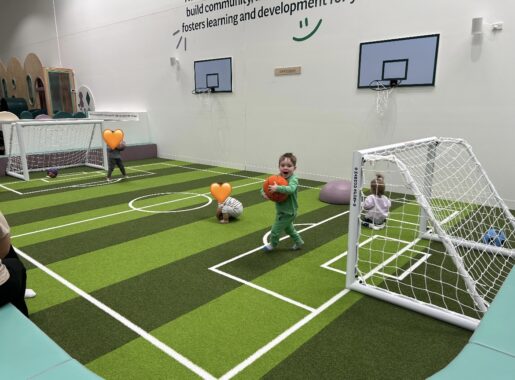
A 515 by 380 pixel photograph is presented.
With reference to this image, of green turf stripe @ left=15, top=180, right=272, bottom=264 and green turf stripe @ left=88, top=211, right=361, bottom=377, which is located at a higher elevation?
green turf stripe @ left=15, top=180, right=272, bottom=264

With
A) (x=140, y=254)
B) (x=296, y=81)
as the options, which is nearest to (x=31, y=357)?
(x=140, y=254)

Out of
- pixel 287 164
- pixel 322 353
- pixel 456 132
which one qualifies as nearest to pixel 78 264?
pixel 287 164

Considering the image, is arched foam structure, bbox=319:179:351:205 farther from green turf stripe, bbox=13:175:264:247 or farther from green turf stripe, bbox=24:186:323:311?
green turf stripe, bbox=13:175:264:247

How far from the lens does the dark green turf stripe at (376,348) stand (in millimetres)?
2451

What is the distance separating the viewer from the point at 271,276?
3.75 metres

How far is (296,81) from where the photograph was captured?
7859 millimetres

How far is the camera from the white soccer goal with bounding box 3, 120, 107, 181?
8.79 meters

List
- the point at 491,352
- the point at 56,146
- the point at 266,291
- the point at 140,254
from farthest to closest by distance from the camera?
1. the point at 56,146
2. the point at 140,254
3. the point at 266,291
4. the point at 491,352

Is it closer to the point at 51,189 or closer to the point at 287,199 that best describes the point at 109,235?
the point at 287,199

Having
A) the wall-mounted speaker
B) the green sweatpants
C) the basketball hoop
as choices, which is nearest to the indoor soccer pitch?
the green sweatpants

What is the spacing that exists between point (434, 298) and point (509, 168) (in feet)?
11.5

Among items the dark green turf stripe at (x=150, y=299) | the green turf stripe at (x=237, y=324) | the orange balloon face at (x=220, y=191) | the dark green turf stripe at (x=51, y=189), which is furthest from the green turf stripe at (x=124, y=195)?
the green turf stripe at (x=237, y=324)

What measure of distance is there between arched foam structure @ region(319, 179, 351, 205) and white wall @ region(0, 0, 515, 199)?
1.26 metres

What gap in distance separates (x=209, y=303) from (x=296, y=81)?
5.68 meters
